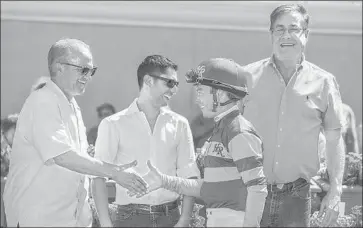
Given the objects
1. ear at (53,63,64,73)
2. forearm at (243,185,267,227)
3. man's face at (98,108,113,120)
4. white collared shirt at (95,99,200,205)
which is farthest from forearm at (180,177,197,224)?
man's face at (98,108,113,120)

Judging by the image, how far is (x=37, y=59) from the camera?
30.8 feet

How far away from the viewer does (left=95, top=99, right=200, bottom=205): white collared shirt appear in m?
4.73

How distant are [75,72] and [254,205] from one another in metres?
1.43

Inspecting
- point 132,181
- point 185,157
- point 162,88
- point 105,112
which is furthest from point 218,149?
point 105,112

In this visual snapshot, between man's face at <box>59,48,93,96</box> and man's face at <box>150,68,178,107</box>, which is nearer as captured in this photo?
man's face at <box>59,48,93,96</box>

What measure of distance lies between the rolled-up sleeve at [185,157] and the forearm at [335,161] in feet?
2.99

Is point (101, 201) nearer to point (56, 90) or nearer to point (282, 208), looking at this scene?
point (56, 90)

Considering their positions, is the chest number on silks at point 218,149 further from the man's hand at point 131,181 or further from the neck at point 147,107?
the neck at point 147,107

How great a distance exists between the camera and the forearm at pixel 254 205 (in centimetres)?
375

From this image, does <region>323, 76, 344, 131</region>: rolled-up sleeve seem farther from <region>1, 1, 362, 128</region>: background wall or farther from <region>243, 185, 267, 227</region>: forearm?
<region>1, 1, 362, 128</region>: background wall

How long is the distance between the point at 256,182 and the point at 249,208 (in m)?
0.15

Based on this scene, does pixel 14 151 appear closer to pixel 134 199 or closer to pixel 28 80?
pixel 134 199

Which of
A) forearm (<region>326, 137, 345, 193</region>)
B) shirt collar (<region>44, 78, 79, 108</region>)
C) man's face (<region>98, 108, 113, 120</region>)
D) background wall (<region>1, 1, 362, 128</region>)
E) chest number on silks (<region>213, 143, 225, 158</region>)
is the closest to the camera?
chest number on silks (<region>213, 143, 225, 158</region>)

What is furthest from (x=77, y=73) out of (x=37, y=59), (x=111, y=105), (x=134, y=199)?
(x=37, y=59)
